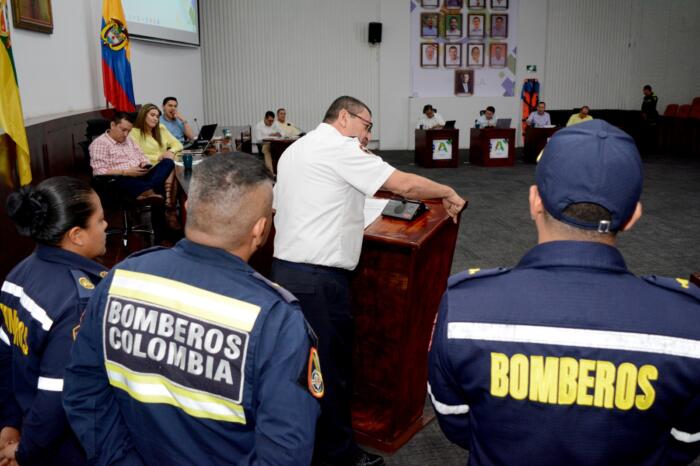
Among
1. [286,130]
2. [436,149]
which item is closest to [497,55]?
[436,149]

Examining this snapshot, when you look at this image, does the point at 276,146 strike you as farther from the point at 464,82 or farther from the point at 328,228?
the point at 328,228

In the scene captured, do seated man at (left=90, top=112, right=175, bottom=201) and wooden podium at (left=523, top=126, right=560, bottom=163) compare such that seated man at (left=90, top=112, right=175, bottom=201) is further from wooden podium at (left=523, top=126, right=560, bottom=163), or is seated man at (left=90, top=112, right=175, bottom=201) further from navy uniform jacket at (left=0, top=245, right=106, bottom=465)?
wooden podium at (left=523, top=126, right=560, bottom=163)

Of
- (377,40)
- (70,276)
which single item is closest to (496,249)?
(70,276)

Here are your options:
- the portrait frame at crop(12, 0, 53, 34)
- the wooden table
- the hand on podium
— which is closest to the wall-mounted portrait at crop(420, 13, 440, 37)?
the wooden table

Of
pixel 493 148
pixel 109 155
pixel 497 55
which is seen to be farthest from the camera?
pixel 497 55

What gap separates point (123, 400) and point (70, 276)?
40cm

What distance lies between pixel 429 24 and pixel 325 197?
11.8 m

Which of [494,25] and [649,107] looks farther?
[494,25]

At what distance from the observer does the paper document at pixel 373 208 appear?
2.38m

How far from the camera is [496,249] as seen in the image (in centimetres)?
531

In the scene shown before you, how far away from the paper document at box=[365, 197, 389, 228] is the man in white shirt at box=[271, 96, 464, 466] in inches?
9.6

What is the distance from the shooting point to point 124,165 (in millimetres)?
4910

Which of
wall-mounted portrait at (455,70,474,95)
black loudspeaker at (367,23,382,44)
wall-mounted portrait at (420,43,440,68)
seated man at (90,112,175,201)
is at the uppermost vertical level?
black loudspeaker at (367,23,382,44)

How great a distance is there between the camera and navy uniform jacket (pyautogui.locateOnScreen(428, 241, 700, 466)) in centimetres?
→ 90
